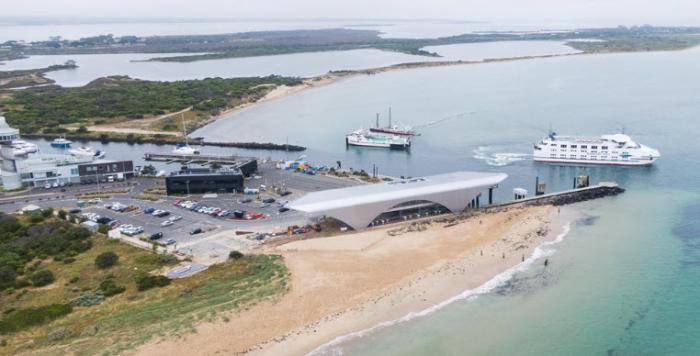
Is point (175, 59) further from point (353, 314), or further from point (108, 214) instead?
point (353, 314)

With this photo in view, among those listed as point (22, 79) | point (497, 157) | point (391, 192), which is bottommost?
point (497, 157)

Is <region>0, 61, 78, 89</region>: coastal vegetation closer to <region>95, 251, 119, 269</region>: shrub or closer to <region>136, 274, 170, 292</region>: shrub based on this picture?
<region>95, 251, 119, 269</region>: shrub

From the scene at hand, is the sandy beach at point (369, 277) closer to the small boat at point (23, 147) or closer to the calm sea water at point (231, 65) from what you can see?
the small boat at point (23, 147)

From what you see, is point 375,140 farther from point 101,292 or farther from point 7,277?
point 7,277

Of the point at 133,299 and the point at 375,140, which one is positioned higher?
the point at 375,140

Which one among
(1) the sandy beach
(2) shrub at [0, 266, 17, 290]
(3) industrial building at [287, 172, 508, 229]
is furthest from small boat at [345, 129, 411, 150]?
(2) shrub at [0, 266, 17, 290]

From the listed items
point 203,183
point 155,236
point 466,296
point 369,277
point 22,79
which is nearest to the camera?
point 466,296

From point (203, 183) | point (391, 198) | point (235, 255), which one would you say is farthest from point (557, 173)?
point (235, 255)

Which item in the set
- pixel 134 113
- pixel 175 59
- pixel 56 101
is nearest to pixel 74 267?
pixel 134 113

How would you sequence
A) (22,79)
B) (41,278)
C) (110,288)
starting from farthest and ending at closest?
(22,79) → (41,278) → (110,288)

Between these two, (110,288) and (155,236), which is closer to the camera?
(110,288)
